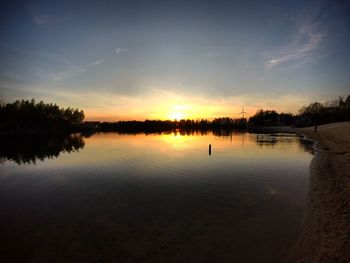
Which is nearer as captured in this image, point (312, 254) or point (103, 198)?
point (312, 254)

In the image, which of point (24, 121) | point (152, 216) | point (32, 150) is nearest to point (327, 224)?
point (152, 216)

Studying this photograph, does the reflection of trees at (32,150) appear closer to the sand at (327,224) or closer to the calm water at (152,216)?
the calm water at (152,216)

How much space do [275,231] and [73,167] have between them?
1246 inches

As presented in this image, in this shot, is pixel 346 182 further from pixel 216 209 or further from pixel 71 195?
pixel 71 195

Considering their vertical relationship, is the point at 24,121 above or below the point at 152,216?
above

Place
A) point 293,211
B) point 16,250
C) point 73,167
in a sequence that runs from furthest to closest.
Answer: point 73,167 → point 293,211 → point 16,250

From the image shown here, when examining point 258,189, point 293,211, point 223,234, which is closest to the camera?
point 223,234

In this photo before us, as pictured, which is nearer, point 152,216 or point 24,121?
point 152,216

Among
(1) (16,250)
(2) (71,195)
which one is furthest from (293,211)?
(2) (71,195)

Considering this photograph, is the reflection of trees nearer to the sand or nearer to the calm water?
the calm water

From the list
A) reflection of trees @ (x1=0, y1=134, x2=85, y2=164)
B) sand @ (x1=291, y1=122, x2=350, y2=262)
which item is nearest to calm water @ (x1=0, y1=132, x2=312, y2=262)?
sand @ (x1=291, y1=122, x2=350, y2=262)

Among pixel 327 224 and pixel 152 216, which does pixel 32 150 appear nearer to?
pixel 152 216

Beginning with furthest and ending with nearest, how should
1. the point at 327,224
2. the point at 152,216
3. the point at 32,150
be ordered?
the point at 32,150
the point at 152,216
the point at 327,224

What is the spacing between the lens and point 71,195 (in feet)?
71.6
